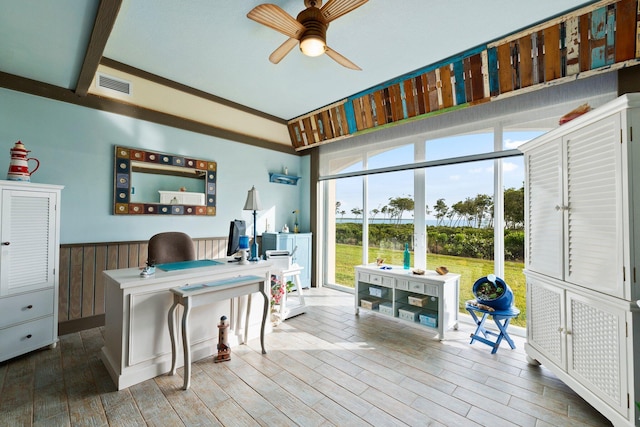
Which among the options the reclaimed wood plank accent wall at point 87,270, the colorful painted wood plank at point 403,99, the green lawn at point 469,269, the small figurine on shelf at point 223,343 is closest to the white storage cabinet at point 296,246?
the green lawn at point 469,269

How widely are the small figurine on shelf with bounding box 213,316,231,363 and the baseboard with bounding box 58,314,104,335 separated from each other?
1.71 metres

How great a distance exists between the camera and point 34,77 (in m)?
2.79

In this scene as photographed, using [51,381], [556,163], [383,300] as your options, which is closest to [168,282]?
[51,381]

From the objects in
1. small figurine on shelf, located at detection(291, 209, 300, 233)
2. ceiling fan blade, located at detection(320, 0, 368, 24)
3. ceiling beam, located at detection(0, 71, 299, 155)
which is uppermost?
ceiling fan blade, located at detection(320, 0, 368, 24)

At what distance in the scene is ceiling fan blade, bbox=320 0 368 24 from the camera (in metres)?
1.93

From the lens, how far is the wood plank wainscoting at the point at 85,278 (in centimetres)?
297

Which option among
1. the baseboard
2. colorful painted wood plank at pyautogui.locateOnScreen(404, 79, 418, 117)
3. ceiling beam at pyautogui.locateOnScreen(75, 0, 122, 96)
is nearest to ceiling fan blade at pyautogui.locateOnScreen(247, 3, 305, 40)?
ceiling beam at pyautogui.locateOnScreen(75, 0, 122, 96)

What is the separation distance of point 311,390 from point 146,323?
1387 mm

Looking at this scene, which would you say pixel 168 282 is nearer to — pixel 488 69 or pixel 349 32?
pixel 349 32

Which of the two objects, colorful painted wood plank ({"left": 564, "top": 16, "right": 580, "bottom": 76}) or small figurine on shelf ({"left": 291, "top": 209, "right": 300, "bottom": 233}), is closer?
colorful painted wood plank ({"left": 564, "top": 16, "right": 580, "bottom": 76})

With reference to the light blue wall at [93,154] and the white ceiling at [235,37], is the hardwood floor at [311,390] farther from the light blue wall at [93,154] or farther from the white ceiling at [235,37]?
the white ceiling at [235,37]

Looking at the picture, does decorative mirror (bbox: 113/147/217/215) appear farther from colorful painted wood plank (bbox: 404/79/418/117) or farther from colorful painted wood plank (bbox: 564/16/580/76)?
colorful painted wood plank (bbox: 564/16/580/76)

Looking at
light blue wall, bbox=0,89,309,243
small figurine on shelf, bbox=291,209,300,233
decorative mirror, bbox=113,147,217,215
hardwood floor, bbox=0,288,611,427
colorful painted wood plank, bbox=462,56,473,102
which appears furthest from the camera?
small figurine on shelf, bbox=291,209,300,233

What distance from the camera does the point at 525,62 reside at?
2639 millimetres
